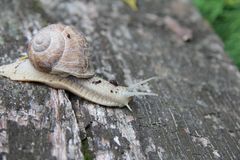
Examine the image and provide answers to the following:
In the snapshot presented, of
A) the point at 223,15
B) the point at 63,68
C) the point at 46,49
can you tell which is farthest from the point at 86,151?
the point at 223,15

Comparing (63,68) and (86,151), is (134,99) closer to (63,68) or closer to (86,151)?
(63,68)

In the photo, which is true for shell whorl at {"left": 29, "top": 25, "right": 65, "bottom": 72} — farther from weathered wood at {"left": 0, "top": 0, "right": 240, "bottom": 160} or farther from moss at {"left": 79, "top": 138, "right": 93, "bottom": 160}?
moss at {"left": 79, "top": 138, "right": 93, "bottom": 160}

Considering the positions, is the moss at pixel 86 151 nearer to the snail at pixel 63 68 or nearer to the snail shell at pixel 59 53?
the snail at pixel 63 68

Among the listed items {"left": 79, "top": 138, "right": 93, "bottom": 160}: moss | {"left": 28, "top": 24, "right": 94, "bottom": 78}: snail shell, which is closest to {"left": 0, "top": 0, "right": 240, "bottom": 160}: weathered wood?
{"left": 79, "top": 138, "right": 93, "bottom": 160}: moss

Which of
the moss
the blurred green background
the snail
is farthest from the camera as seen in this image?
the blurred green background

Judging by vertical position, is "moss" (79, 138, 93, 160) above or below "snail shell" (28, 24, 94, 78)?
below

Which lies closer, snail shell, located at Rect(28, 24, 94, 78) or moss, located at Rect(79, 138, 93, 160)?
moss, located at Rect(79, 138, 93, 160)

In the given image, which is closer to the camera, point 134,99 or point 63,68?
point 63,68

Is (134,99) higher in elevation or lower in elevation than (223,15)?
higher

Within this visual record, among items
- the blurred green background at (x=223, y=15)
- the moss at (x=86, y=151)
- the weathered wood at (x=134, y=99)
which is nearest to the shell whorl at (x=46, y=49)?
the weathered wood at (x=134, y=99)
